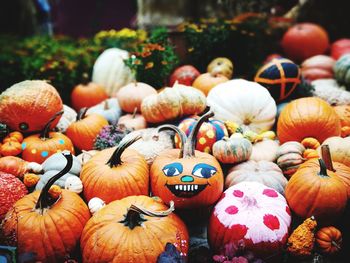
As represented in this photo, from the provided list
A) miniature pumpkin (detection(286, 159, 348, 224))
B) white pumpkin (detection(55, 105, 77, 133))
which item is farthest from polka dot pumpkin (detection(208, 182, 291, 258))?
white pumpkin (detection(55, 105, 77, 133))

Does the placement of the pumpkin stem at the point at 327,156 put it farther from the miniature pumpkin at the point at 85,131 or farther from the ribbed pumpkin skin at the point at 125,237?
the miniature pumpkin at the point at 85,131

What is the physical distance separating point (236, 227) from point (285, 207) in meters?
0.49

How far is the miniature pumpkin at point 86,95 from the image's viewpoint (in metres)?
5.71

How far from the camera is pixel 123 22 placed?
1462 cm

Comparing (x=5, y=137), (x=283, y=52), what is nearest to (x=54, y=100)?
(x=5, y=137)

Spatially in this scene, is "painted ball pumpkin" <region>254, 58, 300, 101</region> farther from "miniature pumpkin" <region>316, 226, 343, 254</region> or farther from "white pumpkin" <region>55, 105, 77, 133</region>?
"white pumpkin" <region>55, 105, 77, 133</region>

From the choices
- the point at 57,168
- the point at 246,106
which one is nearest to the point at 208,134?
the point at 246,106

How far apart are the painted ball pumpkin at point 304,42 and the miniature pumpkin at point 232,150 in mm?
3865

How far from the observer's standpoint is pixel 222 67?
18.6 ft

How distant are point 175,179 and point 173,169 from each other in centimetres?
10

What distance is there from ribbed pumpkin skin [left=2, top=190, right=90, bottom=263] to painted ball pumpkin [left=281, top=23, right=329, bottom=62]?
17.8 ft

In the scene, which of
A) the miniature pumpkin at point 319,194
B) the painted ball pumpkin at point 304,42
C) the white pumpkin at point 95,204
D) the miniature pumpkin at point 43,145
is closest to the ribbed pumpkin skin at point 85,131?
the miniature pumpkin at point 43,145

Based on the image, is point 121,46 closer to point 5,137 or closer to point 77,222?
point 5,137

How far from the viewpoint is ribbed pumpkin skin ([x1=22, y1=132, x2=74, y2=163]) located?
3.98 m
